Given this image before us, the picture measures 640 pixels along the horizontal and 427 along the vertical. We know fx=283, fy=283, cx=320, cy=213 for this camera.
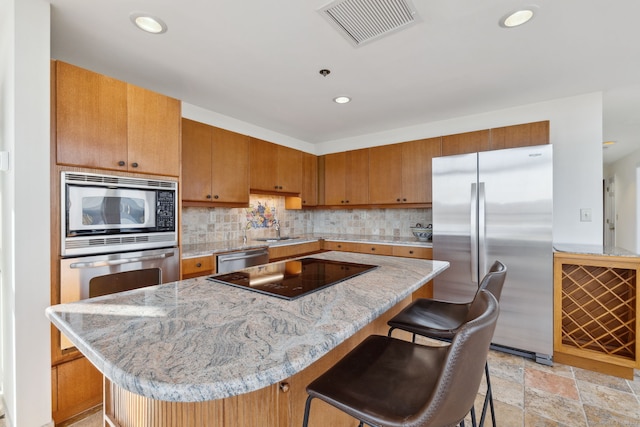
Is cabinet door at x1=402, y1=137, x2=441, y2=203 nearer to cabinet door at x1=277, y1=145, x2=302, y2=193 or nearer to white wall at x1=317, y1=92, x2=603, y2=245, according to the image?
white wall at x1=317, y1=92, x2=603, y2=245

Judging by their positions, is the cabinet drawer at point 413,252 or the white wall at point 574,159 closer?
the white wall at point 574,159

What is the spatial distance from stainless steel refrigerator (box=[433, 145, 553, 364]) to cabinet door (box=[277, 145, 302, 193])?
1.98m

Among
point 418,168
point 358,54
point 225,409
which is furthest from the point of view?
point 418,168

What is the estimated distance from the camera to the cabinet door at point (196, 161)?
2705 mm

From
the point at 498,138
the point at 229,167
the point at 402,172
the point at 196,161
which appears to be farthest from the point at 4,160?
the point at 498,138

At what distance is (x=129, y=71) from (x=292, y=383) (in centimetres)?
258

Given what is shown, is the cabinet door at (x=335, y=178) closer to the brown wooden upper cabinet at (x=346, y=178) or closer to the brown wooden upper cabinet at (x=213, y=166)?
the brown wooden upper cabinet at (x=346, y=178)

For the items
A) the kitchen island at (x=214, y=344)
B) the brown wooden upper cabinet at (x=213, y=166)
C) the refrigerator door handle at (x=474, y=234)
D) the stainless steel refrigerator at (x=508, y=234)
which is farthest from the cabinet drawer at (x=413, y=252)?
the kitchen island at (x=214, y=344)

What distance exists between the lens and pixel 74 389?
174 cm

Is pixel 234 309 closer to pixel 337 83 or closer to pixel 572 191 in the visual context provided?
pixel 337 83

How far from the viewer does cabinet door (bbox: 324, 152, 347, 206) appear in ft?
13.6

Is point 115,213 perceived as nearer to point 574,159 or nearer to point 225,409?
point 225,409

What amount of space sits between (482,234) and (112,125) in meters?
3.04

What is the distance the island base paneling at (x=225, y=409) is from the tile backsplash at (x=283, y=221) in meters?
2.19
